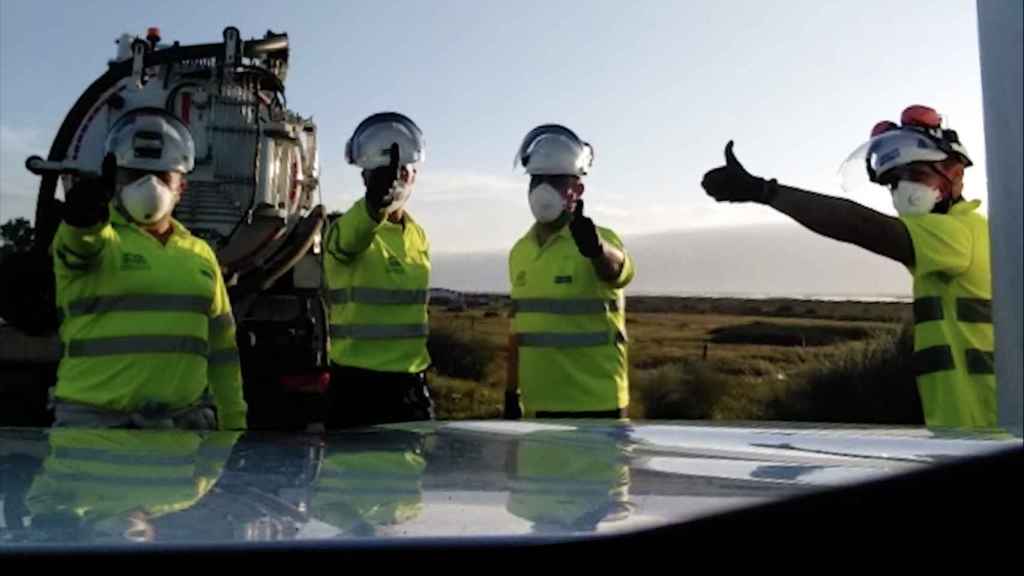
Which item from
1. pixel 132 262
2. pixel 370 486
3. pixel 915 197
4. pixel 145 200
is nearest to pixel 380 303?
pixel 145 200

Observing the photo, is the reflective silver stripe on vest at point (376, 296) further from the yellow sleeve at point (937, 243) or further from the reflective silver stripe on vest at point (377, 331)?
the yellow sleeve at point (937, 243)

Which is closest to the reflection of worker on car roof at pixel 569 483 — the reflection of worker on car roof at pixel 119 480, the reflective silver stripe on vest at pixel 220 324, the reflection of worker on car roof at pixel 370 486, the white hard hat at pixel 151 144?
the reflection of worker on car roof at pixel 370 486

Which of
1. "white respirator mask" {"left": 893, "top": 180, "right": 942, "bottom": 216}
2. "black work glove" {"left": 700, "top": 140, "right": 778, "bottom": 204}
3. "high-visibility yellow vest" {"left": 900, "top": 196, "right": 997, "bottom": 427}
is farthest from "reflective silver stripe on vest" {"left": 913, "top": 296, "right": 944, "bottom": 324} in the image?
"black work glove" {"left": 700, "top": 140, "right": 778, "bottom": 204}

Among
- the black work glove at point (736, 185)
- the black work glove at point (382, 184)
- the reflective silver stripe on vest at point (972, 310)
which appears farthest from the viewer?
the black work glove at point (382, 184)

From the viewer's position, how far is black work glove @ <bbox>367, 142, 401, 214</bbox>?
19.6ft

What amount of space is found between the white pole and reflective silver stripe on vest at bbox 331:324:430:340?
507cm

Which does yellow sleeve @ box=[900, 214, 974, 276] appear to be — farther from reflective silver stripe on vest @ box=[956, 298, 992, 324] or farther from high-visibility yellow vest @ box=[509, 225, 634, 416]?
high-visibility yellow vest @ box=[509, 225, 634, 416]

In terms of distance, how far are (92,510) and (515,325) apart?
4675mm

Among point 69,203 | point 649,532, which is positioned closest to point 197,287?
point 69,203

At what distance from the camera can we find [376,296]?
6.43m

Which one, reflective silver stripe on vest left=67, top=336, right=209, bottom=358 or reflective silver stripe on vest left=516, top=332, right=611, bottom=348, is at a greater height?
reflective silver stripe on vest left=516, top=332, right=611, bottom=348

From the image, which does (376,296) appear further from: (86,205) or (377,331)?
(86,205)

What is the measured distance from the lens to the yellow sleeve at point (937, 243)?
3834mm

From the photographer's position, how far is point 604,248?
595 cm
